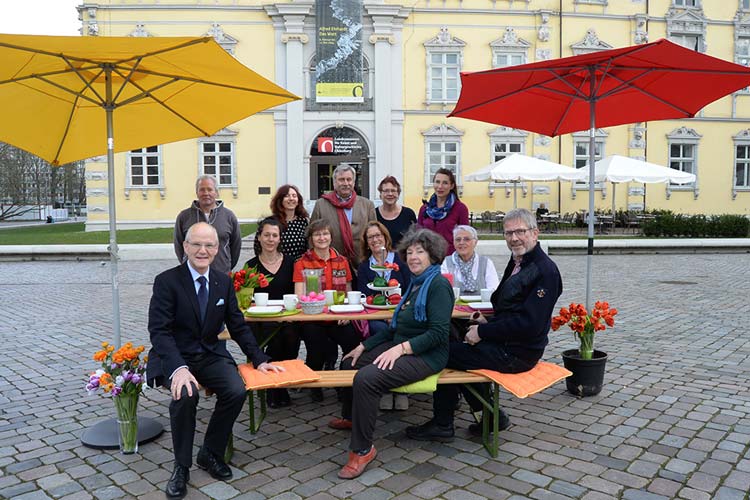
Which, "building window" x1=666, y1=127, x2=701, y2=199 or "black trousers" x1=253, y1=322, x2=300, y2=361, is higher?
"building window" x1=666, y1=127, x2=701, y2=199

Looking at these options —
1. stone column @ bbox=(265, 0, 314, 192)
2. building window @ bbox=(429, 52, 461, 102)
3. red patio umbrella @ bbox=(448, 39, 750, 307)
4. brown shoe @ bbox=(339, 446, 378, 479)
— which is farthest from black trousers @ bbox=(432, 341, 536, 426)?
building window @ bbox=(429, 52, 461, 102)

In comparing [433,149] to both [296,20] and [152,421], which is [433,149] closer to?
[296,20]

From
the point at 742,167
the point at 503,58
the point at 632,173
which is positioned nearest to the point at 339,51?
the point at 503,58

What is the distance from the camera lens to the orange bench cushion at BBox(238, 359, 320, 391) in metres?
3.78

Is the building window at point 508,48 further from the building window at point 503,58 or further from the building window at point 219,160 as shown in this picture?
the building window at point 219,160

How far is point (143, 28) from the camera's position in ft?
78.5

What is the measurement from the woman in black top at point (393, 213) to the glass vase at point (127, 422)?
2827mm

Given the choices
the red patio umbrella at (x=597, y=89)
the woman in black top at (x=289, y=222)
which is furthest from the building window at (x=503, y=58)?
the woman in black top at (x=289, y=222)

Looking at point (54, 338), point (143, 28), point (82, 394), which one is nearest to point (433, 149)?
point (143, 28)

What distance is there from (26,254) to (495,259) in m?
11.5

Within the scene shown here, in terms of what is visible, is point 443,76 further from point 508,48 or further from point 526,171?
point 526,171

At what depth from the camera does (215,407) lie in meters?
3.78

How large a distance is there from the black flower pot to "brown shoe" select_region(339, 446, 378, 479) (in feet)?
6.99

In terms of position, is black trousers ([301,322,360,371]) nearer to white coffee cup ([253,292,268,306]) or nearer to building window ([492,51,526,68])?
white coffee cup ([253,292,268,306])
